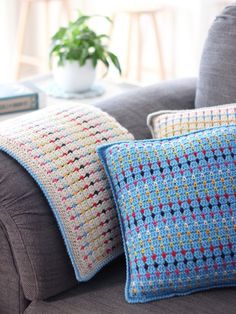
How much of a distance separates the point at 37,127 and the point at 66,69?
0.77 m

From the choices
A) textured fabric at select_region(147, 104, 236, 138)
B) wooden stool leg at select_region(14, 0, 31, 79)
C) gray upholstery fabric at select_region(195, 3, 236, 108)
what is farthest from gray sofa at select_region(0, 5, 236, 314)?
wooden stool leg at select_region(14, 0, 31, 79)

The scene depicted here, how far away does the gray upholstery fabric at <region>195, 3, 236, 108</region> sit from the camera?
174 centimetres

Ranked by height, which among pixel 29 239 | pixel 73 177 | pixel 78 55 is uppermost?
pixel 78 55

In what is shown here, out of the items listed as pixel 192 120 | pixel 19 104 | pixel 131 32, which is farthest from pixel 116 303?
pixel 131 32

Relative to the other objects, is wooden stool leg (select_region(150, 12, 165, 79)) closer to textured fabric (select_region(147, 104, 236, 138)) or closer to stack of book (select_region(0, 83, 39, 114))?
stack of book (select_region(0, 83, 39, 114))

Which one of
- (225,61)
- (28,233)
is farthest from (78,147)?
(225,61)

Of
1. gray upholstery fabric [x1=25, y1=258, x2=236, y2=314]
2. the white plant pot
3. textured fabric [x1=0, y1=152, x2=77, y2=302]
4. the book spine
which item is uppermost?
the white plant pot

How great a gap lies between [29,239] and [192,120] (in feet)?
1.69

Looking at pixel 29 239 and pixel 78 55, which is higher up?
pixel 78 55

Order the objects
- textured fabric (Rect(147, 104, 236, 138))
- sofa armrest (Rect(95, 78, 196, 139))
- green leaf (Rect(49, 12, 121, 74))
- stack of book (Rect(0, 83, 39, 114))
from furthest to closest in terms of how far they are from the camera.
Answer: green leaf (Rect(49, 12, 121, 74))
stack of book (Rect(0, 83, 39, 114))
sofa armrest (Rect(95, 78, 196, 139))
textured fabric (Rect(147, 104, 236, 138))

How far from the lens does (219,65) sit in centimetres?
177

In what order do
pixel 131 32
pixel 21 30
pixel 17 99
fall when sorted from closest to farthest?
pixel 17 99
pixel 21 30
pixel 131 32

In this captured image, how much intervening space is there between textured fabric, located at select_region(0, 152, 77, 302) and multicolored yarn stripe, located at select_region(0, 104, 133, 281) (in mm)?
28

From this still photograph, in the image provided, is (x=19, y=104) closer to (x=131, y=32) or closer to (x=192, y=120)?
(x=192, y=120)
